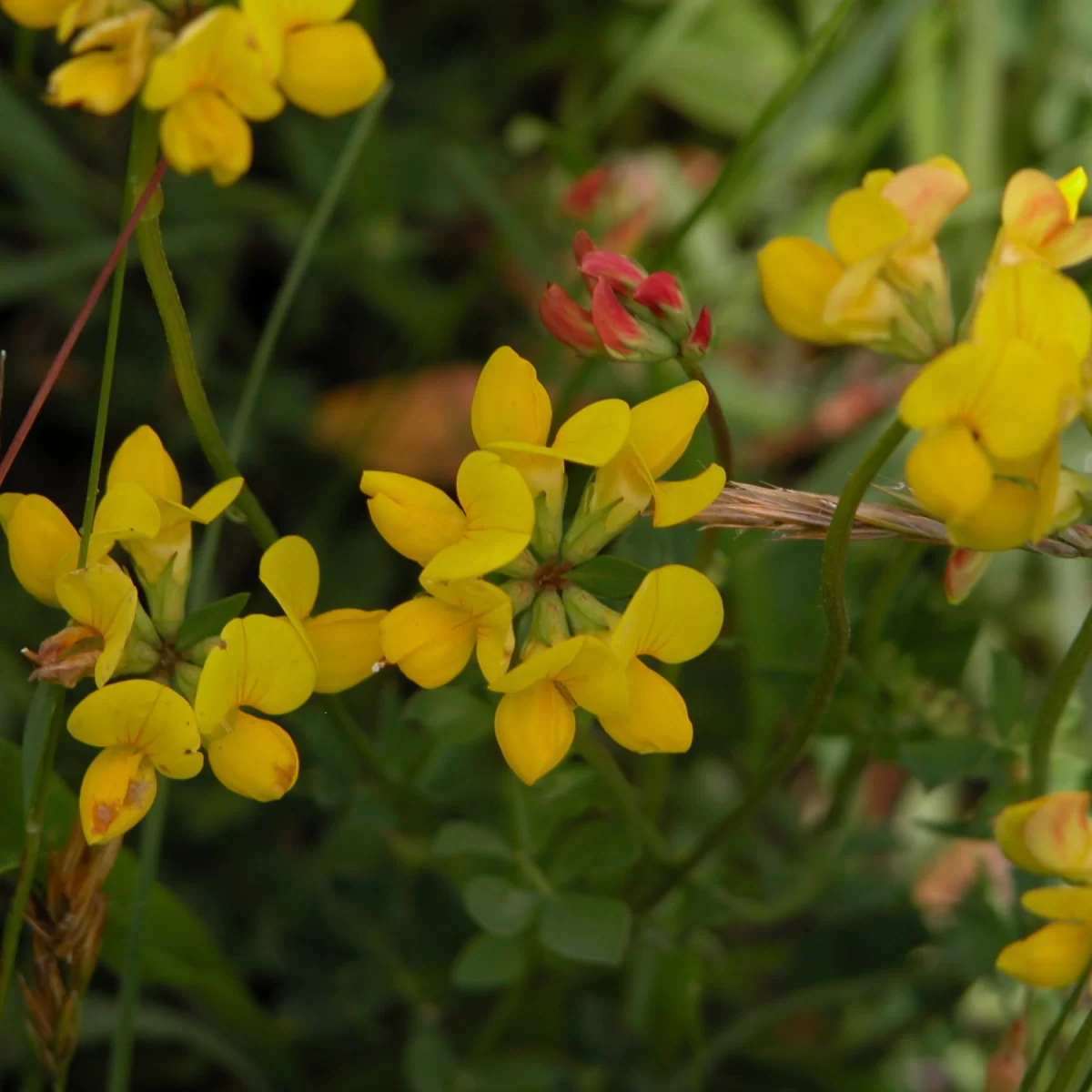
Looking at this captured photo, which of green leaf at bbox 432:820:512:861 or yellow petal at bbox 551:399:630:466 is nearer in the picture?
yellow petal at bbox 551:399:630:466

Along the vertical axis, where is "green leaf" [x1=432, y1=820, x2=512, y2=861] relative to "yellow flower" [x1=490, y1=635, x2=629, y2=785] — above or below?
A: below

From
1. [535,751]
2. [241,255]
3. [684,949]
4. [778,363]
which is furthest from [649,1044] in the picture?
[241,255]

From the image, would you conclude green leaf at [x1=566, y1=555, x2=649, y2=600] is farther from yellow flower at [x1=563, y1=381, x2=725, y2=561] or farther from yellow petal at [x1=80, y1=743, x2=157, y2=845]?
yellow petal at [x1=80, y1=743, x2=157, y2=845]

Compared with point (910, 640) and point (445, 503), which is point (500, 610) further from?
point (910, 640)

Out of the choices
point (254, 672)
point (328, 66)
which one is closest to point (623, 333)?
point (328, 66)

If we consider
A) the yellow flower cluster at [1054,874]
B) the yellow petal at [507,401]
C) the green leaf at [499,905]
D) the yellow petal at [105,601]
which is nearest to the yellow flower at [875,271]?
the yellow petal at [507,401]

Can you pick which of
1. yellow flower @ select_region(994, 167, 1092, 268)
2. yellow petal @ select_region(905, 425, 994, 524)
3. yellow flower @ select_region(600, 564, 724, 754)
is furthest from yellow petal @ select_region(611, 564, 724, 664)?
yellow flower @ select_region(994, 167, 1092, 268)
